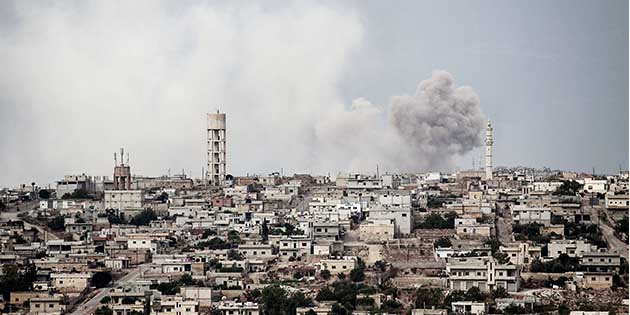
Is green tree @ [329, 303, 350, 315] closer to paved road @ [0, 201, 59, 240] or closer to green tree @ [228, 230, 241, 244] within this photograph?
green tree @ [228, 230, 241, 244]

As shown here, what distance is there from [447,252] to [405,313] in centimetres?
246

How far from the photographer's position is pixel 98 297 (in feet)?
44.9

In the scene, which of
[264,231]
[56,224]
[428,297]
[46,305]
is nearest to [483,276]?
[428,297]

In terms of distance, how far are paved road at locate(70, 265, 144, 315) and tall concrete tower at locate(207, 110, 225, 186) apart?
24.3 feet

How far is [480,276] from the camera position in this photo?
44.5ft

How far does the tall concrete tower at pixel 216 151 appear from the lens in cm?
2238

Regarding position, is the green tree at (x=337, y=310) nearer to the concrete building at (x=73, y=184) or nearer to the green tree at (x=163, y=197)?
the green tree at (x=163, y=197)

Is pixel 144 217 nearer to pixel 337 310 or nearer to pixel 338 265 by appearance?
pixel 338 265

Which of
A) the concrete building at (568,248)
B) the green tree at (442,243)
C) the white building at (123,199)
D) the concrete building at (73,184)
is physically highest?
the concrete building at (73,184)

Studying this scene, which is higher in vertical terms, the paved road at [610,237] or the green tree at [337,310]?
the paved road at [610,237]

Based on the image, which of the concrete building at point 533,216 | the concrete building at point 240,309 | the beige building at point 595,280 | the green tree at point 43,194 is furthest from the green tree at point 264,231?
the green tree at point 43,194

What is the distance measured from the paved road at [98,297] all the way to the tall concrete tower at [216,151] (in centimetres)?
741

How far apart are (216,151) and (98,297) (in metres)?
9.34

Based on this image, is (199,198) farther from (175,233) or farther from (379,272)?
(379,272)
